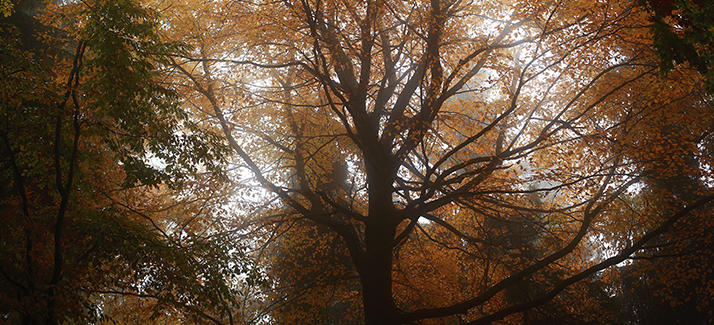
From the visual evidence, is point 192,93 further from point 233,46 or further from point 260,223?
point 260,223

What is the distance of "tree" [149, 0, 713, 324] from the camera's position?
650 cm

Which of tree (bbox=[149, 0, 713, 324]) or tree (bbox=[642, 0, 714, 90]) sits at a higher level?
tree (bbox=[149, 0, 713, 324])

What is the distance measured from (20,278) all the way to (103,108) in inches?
77.9

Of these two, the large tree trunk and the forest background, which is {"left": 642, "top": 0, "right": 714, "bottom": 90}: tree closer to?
the forest background

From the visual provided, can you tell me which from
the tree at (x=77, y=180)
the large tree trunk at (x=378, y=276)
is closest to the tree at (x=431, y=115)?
the large tree trunk at (x=378, y=276)

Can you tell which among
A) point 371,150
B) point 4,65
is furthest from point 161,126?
point 371,150

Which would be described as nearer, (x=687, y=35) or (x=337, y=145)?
(x=687, y=35)

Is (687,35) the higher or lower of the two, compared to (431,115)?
lower

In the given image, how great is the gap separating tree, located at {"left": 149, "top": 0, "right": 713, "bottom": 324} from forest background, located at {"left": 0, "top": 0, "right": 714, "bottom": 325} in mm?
70

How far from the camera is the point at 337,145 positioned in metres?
10.3

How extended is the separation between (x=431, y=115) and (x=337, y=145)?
3.89 m

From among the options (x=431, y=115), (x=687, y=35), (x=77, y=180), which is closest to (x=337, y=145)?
(x=431, y=115)

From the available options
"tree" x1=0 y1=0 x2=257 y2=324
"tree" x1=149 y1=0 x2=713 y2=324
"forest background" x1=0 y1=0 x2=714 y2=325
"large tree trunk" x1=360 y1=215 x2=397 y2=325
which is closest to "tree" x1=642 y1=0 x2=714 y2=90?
"forest background" x1=0 y1=0 x2=714 y2=325

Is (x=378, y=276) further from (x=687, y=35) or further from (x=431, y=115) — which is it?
(x=687, y=35)
